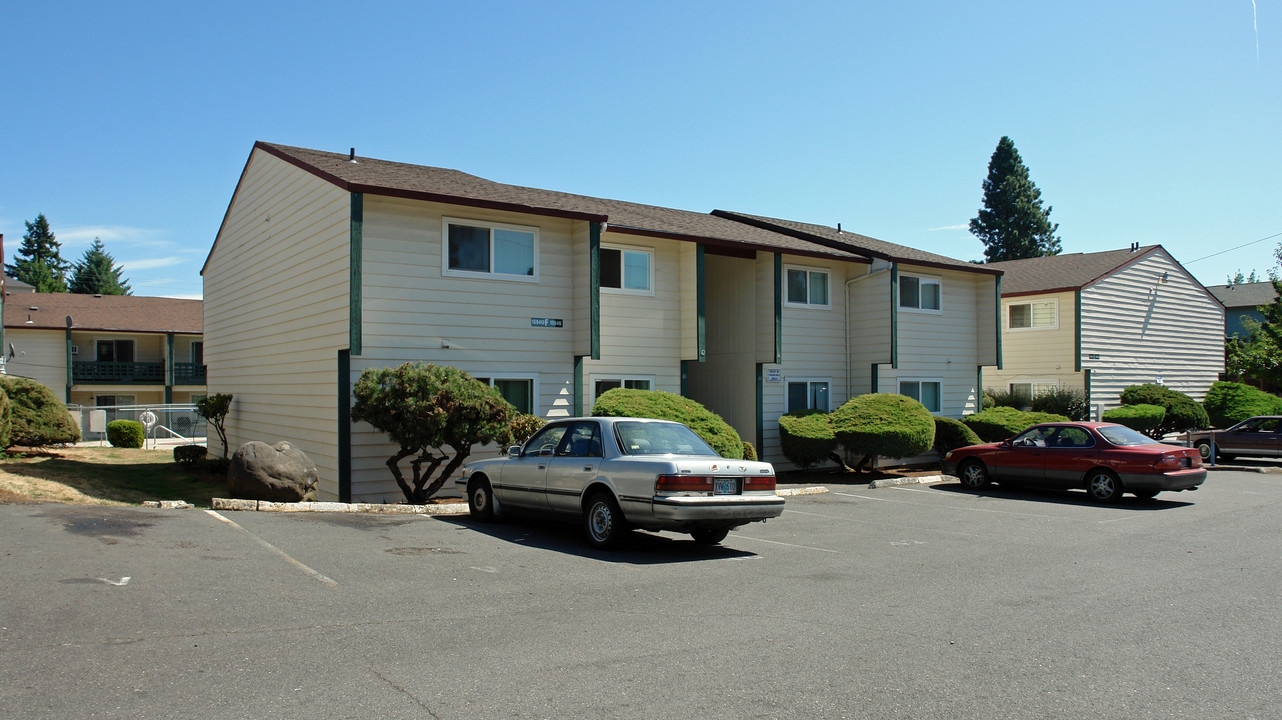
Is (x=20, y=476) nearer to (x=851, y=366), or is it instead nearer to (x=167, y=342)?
(x=851, y=366)

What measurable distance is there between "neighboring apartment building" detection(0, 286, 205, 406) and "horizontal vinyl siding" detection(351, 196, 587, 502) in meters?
29.5

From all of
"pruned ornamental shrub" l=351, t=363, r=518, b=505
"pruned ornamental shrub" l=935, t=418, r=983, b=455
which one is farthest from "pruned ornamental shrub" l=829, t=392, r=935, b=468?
"pruned ornamental shrub" l=351, t=363, r=518, b=505

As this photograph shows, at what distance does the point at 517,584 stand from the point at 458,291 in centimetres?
877

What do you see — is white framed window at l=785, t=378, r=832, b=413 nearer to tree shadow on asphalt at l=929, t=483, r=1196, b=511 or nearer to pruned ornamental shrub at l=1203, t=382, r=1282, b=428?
tree shadow on asphalt at l=929, t=483, r=1196, b=511

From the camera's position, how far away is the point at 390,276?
15227mm

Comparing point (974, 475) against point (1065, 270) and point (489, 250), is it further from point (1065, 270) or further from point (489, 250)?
point (1065, 270)

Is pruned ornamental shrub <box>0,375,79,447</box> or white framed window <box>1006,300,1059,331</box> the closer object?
pruned ornamental shrub <box>0,375,79,447</box>

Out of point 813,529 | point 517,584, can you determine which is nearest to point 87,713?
point 517,584

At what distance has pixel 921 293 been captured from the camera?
24000 mm

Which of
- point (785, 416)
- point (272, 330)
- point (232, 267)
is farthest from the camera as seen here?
point (232, 267)

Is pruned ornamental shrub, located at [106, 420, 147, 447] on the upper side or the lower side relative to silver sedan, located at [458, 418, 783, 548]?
lower

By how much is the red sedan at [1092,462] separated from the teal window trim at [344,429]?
1232 cm

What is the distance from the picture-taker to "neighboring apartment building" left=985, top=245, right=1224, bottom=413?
29.0 meters

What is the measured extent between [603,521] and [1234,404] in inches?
1200
